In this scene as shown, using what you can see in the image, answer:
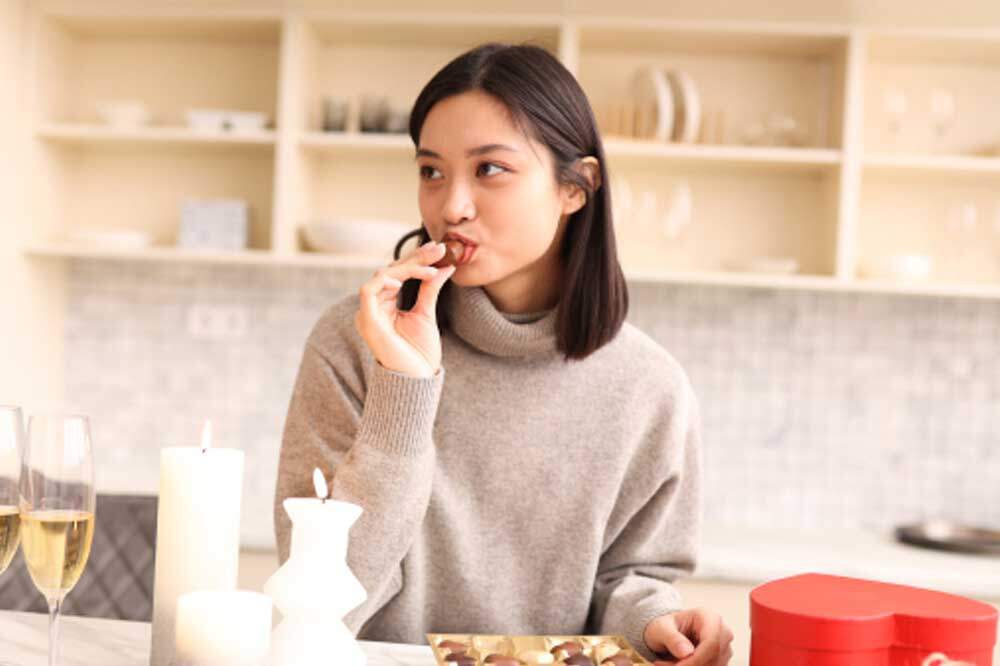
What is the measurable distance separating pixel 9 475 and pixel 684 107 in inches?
90.2

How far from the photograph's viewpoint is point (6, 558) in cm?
93

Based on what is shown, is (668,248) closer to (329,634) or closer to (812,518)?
(812,518)

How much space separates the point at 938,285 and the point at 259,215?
1857mm

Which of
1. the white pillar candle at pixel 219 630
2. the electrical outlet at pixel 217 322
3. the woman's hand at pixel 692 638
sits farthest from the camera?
the electrical outlet at pixel 217 322

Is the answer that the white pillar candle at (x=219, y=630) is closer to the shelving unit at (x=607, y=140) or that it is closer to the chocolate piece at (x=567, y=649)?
the chocolate piece at (x=567, y=649)

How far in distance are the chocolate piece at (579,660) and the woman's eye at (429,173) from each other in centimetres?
62

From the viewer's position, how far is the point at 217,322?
3.19 metres

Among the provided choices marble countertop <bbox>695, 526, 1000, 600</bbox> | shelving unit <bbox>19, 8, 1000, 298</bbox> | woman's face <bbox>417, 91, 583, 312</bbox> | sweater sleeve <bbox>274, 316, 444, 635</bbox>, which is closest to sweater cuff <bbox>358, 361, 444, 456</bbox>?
sweater sleeve <bbox>274, 316, 444, 635</bbox>

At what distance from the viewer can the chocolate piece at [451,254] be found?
133 centimetres

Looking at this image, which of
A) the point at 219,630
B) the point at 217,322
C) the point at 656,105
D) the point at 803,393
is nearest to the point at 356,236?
the point at 217,322

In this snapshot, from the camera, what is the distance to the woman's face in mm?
1312

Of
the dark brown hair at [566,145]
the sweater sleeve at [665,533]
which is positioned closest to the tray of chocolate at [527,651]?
the sweater sleeve at [665,533]

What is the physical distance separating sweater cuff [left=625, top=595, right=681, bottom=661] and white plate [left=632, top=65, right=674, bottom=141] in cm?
181

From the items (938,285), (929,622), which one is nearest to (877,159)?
(938,285)
